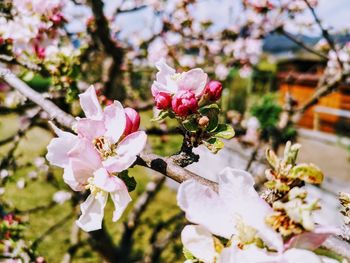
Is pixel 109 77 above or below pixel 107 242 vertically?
above

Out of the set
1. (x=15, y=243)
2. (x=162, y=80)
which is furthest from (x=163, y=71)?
(x=15, y=243)

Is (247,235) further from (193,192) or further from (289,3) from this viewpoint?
(289,3)

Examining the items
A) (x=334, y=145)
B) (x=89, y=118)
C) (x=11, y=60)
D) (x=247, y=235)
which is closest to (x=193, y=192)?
(x=247, y=235)

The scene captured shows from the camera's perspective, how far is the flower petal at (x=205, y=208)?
0.64 meters

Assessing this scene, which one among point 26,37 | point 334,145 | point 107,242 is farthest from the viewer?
point 334,145

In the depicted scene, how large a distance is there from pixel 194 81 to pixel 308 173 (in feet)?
1.30

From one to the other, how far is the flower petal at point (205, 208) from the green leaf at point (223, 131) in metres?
0.30

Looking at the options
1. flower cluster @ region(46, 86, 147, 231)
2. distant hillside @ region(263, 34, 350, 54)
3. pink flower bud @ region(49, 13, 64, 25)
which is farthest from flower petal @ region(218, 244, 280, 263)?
distant hillside @ region(263, 34, 350, 54)

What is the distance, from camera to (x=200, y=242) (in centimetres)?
69

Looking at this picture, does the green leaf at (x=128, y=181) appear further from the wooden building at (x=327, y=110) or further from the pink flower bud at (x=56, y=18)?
the wooden building at (x=327, y=110)

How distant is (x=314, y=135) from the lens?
33.2ft

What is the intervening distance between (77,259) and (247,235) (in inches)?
188

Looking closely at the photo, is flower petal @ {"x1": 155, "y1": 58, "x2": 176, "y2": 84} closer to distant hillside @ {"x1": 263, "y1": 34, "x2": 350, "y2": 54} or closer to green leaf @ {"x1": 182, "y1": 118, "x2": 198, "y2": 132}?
green leaf @ {"x1": 182, "y1": 118, "x2": 198, "y2": 132}

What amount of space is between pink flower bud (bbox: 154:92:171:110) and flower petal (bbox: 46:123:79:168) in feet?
0.77
